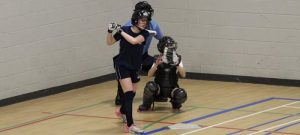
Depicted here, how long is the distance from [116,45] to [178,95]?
3.49 metres

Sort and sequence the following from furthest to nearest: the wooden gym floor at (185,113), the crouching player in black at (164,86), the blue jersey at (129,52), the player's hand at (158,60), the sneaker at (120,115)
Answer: the crouching player in black at (164,86)
the player's hand at (158,60)
the sneaker at (120,115)
the wooden gym floor at (185,113)
the blue jersey at (129,52)

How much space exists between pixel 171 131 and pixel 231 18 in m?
3.62

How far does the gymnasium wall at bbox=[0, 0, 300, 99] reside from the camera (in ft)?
38.4

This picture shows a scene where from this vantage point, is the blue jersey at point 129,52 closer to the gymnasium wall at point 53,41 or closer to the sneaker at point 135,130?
the sneaker at point 135,130

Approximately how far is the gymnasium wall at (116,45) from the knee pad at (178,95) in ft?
7.85

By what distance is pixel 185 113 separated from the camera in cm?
1032

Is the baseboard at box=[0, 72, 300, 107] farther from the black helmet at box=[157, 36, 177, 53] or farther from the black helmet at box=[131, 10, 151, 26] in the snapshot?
the black helmet at box=[131, 10, 151, 26]

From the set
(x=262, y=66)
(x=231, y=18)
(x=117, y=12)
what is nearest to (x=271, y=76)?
(x=262, y=66)

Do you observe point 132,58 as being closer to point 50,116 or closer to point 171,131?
point 171,131

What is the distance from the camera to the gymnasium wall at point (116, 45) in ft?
38.4

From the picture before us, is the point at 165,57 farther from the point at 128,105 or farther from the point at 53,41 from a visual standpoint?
the point at 53,41

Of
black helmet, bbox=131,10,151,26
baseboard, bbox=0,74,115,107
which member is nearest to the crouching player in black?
black helmet, bbox=131,10,151,26

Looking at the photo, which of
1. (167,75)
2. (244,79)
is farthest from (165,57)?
(244,79)

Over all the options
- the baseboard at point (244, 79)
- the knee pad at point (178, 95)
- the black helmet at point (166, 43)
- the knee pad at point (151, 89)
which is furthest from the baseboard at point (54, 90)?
the black helmet at point (166, 43)
